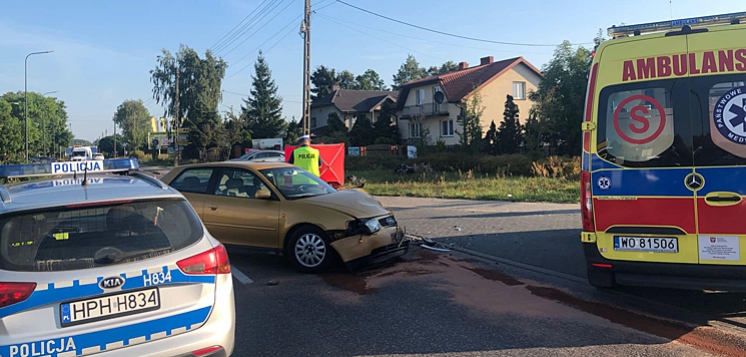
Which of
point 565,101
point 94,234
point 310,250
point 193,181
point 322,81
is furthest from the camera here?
point 322,81

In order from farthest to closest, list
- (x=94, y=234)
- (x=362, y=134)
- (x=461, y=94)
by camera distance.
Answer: (x=362, y=134) → (x=461, y=94) → (x=94, y=234)

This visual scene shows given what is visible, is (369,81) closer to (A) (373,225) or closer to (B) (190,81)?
(B) (190,81)

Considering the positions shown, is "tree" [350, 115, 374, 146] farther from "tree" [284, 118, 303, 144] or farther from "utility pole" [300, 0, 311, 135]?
"utility pole" [300, 0, 311, 135]

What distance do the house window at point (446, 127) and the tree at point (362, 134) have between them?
19.3 ft

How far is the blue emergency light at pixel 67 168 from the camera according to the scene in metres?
4.60

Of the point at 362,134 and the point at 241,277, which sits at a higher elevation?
the point at 362,134

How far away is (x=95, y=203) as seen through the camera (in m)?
3.66

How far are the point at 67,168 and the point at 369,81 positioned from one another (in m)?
95.4

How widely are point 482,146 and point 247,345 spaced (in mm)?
27667

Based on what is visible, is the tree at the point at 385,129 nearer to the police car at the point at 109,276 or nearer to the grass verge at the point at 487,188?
the grass verge at the point at 487,188

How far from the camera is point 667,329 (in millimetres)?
5203

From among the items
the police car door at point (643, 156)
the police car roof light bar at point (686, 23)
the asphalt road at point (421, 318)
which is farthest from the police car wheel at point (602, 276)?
the police car roof light bar at point (686, 23)

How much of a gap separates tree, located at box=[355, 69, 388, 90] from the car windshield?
9040cm

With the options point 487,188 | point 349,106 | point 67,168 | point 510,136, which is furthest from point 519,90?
point 67,168
